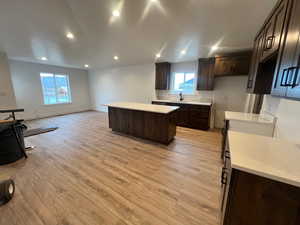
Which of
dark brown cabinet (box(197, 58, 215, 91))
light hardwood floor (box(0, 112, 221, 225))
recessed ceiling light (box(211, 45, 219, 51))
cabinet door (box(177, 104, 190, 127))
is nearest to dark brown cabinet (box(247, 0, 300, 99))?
light hardwood floor (box(0, 112, 221, 225))

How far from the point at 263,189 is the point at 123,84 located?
20.5 feet

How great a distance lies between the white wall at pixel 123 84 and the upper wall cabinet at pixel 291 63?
15.0 ft

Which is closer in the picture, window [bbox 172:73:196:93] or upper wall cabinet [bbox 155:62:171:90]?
window [bbox 172:73:196:93]

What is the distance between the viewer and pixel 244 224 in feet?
2.86

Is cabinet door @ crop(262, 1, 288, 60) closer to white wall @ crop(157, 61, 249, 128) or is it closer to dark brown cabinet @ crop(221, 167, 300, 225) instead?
dark brown cabinet @ crop(221, 167, 300, 225)

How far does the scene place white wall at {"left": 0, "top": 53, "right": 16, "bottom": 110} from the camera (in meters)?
4.03

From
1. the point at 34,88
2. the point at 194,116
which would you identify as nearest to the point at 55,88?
the point at 34,88

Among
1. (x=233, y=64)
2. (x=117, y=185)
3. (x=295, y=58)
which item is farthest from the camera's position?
(x=233, y=64)

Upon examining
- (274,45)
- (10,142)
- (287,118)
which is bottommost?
(10,142)

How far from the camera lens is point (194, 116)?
14.3 feet

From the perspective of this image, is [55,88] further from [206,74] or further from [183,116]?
[206,74]

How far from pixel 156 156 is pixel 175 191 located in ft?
3.04

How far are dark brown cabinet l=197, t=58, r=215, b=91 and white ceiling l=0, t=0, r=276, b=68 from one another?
61 centimetres

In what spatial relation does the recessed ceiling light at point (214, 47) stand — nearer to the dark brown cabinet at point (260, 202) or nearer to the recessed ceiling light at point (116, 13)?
→ the recessed ceiling light at point (116, 13)
